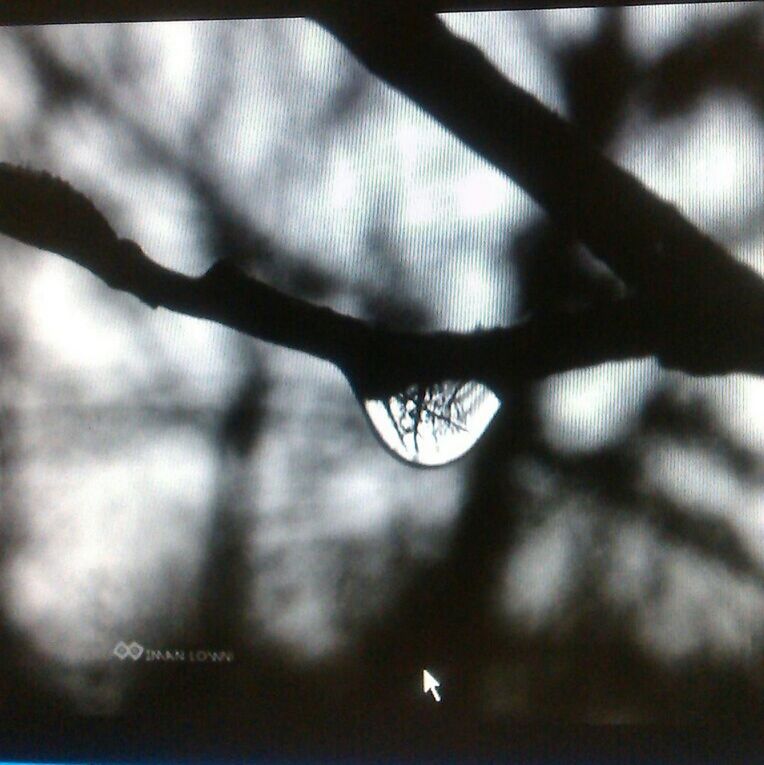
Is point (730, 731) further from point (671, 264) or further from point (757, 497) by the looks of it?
point (671, 264)

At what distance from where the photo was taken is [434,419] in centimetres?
119

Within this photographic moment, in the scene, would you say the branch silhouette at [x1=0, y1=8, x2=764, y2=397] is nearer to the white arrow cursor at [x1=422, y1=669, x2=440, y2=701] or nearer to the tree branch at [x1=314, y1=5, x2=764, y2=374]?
the tree branch at [x1=314, y1=5, x2=764, y2=374]

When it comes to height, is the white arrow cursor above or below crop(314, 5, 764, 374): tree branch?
below

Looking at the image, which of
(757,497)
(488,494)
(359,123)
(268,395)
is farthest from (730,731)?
(359,123)

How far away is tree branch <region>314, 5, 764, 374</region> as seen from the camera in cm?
115

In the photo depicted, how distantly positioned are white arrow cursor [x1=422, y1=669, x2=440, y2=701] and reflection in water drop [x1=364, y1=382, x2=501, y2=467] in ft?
0.79

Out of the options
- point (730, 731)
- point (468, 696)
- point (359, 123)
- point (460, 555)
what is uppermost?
point (359, 123)

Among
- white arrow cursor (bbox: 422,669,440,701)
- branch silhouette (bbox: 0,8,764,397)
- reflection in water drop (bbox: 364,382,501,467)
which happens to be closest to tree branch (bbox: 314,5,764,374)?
branch silhouette (bbox: 0,8,764,397)

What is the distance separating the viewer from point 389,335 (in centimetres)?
120

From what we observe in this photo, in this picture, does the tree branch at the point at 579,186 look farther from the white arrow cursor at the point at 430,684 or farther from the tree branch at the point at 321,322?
the white arrow cursor at the point at 430,684

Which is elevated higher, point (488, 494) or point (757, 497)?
point (488, 494)

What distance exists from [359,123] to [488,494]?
49cm

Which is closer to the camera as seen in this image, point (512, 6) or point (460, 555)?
point (460, 555)

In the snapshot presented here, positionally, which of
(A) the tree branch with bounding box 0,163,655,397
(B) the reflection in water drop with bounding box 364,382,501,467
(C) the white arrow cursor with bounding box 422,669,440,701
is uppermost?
(A) the tree branch with bounding box 0,163,655,397
